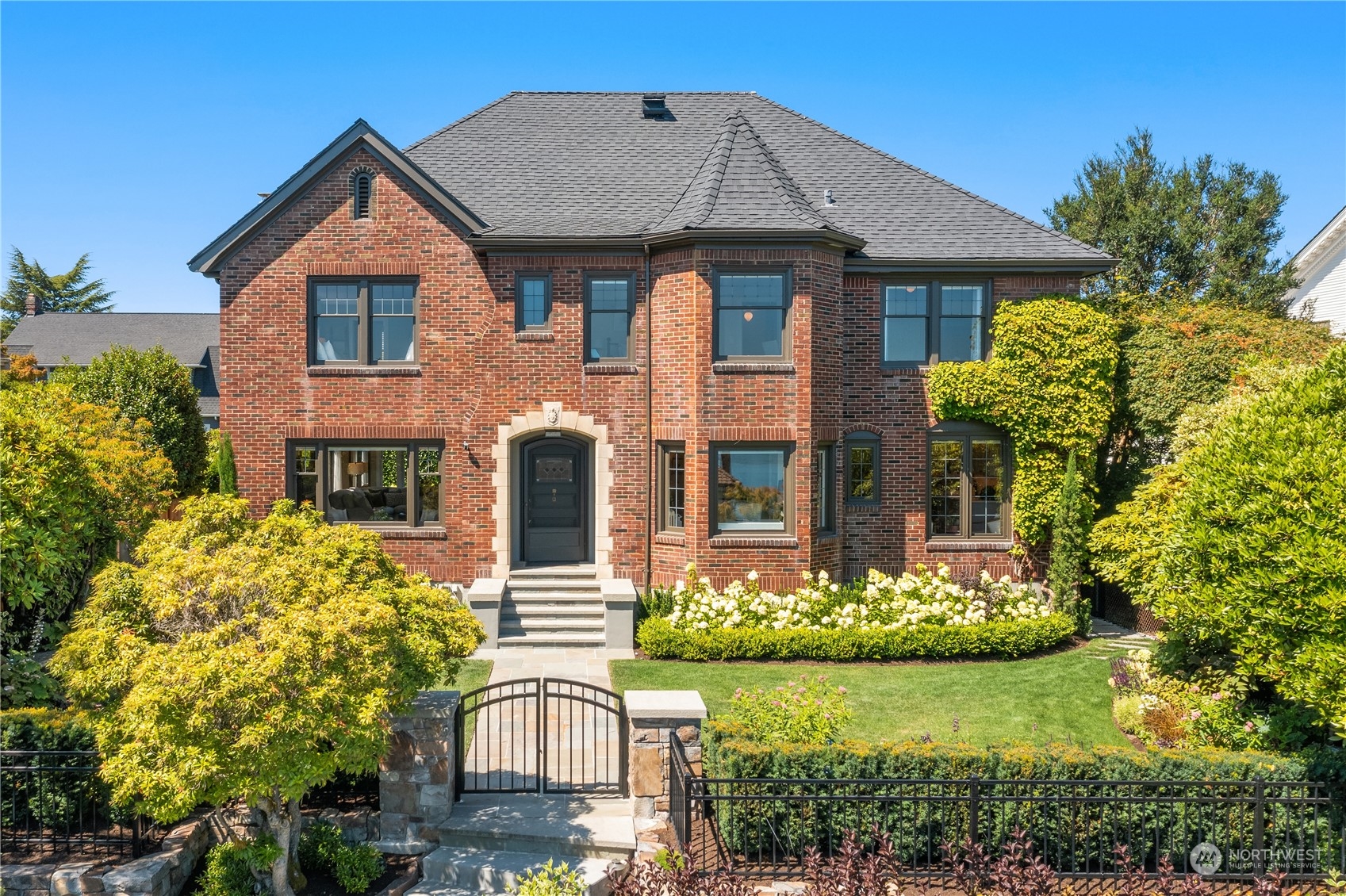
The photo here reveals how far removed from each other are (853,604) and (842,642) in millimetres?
1032

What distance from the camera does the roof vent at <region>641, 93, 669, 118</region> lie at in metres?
20.0

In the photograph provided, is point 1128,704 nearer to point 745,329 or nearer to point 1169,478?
point 1169,478

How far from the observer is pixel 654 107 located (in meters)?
20.1

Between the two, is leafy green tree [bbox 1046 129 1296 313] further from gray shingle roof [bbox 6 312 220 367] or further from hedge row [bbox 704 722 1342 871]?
gray shingle roof [bbox 6 312 220 367]

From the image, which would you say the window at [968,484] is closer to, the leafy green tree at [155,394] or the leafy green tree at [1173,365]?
the leafy green tree at [1173,365]

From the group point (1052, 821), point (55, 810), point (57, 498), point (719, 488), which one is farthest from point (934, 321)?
point (55, 810)

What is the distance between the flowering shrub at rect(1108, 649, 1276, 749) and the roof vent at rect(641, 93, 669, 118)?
1497 cm

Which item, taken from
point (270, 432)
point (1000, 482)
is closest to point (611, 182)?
point (270, 432)

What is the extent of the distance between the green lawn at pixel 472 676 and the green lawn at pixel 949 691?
6.39ft

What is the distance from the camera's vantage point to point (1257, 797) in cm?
745

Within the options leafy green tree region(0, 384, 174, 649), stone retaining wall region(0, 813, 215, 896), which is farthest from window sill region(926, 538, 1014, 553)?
stone retaining wall region(0, 813, 215, 896)

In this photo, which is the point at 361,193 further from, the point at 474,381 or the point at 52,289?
the point at 52,289

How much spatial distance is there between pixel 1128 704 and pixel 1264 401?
489cm

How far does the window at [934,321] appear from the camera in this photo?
17.0 meters
